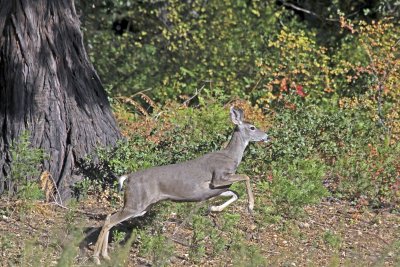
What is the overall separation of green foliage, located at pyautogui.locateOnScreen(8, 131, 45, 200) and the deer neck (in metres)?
1.96

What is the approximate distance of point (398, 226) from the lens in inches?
484

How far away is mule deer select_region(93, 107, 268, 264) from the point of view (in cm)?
1015

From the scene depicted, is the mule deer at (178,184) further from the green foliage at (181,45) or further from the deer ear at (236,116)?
the green foliage at (181,45)

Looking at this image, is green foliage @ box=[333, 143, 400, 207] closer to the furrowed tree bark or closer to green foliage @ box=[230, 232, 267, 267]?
green foliage @ box=[230, 232, 267, 267]

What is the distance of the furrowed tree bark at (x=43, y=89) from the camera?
11.9m

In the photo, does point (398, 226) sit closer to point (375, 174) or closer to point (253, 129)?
point (375, 174)

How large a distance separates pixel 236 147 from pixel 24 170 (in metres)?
2.17

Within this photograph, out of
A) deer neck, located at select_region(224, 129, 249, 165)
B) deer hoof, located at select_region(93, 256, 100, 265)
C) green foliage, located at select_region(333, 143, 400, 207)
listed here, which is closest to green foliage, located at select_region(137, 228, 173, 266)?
deer hoof, located at select_region(93, 256, 100, 265)

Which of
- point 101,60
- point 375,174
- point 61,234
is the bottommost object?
point 101,60

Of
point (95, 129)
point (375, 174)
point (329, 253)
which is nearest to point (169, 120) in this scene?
point (95, 129)

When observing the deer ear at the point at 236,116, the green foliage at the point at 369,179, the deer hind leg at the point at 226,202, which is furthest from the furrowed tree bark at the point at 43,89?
the green foliage at the point at 369,179

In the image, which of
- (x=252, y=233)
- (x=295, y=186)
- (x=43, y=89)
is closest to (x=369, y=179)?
(x=295, y=186)

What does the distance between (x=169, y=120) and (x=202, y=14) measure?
6.39m

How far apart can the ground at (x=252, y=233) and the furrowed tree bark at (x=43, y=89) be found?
601 mm
